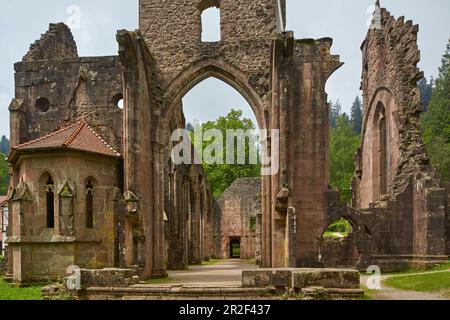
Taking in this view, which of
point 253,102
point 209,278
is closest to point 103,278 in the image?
point 209,278

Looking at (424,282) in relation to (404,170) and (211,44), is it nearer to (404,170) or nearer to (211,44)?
(404,170)

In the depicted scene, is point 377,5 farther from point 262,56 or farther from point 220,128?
point 220,128

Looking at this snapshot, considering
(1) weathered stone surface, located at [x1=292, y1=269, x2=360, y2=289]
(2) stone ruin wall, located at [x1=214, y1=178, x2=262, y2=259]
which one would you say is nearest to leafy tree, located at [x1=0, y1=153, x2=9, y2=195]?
(2) stone ruin wall, located at [x1=214, y1=178, x2=262, y2=259]

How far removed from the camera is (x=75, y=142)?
636 inches

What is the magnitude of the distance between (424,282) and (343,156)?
4628 centimetres

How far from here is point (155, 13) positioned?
18.9m

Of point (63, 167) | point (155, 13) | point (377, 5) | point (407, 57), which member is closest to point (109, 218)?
A: point (63, 167)

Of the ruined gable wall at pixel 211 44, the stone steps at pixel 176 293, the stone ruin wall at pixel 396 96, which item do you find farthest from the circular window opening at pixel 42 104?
the stone ruin wall at pixel 396 96

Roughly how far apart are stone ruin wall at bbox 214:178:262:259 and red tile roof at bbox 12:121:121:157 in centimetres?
2414

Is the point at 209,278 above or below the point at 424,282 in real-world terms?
below

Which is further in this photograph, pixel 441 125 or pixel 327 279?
pixel 441 125

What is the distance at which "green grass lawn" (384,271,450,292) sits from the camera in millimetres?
12422

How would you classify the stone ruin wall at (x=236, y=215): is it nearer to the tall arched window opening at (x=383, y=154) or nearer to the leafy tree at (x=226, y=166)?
the leafy tree at (x=226, y=166)

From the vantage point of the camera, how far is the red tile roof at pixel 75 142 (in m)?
15.7
